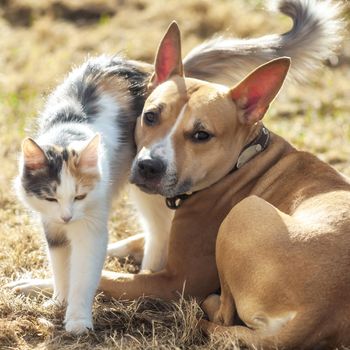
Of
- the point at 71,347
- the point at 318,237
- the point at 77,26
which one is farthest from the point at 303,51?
the point at 77,26

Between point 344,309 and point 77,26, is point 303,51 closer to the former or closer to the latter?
point 344,309

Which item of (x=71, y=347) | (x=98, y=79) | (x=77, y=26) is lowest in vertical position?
(x=77, y=26)

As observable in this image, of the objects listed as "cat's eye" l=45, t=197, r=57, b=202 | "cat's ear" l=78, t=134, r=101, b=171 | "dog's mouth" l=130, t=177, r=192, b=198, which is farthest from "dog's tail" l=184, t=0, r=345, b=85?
"cat's eye" l=45, t=197, r=57, b=202

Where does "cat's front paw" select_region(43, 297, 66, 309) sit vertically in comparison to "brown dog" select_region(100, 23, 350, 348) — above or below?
below

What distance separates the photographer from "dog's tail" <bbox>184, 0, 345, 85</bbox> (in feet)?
19.0

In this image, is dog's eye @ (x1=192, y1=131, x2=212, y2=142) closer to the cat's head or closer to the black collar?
the black collar

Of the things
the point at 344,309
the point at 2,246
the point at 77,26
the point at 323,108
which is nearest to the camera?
the point at 344,309

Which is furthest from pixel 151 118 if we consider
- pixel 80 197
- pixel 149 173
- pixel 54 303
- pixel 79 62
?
pixel 79 62

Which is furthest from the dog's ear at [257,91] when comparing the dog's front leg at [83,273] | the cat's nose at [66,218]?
the cat's nose at [66,218]

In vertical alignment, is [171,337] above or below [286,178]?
below

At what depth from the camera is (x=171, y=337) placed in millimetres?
4727

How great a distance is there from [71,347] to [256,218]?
121 cm

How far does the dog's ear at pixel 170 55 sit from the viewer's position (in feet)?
17.6

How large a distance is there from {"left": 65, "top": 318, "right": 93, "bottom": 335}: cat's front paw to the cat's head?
558mm
